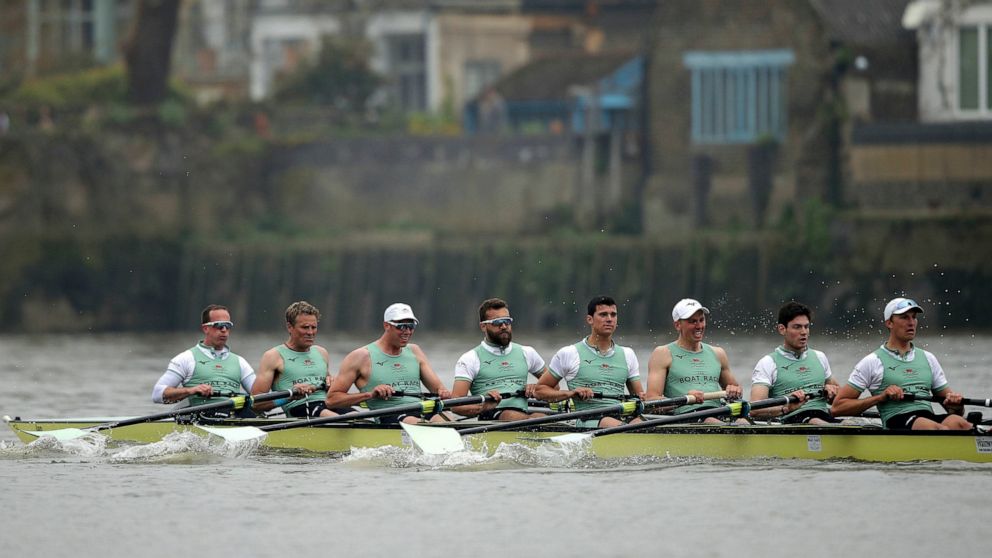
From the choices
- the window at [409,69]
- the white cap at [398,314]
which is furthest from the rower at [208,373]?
the window at [409,69]

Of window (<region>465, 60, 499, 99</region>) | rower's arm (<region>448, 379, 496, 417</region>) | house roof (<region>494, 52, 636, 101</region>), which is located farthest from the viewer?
window (<region>465, 60, 499, 99</region>)

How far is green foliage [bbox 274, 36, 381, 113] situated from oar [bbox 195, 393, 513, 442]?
2929 cm

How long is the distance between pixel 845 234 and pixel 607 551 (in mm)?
23820

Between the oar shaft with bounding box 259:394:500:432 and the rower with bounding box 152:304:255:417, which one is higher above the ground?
the rower with bounding box 152:304:255:417

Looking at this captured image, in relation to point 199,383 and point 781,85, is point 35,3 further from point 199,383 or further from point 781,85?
point 199,383

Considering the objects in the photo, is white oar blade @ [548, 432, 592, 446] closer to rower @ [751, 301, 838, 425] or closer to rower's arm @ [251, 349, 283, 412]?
rower @ [751, 301, 838, 425]

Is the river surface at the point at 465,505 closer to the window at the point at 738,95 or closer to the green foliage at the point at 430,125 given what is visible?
the window at the point at 738,95

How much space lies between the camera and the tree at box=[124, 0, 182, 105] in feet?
142

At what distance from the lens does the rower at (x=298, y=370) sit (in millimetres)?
17609

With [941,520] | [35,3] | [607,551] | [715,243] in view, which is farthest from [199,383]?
[35,3]

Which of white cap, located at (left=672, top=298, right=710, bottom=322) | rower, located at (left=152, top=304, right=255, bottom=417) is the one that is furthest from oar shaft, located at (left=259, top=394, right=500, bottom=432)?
white cap, located at (left=672, top=298, right=710, bottom=322)

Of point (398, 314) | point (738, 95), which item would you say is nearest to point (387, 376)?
point (398, 314)

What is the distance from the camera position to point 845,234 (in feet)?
120

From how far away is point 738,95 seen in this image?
39125 millimetres
